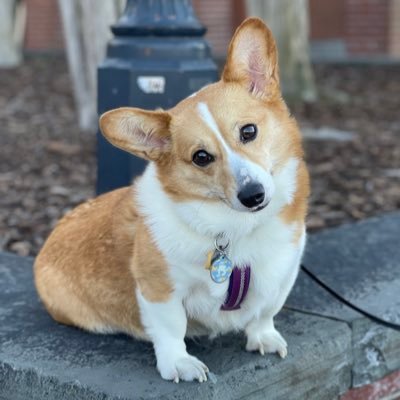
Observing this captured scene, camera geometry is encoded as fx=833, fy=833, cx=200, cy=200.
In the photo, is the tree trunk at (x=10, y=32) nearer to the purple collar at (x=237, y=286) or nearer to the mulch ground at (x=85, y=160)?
the mulch ground at (x=85, y=160)

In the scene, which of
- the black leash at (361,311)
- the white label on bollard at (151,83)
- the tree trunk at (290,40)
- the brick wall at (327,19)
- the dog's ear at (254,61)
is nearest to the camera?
the dog's ear at (254,61)

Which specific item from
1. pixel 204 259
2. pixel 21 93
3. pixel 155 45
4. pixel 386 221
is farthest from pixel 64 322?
pixel 21 93

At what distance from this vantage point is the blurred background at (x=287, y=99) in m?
6.39

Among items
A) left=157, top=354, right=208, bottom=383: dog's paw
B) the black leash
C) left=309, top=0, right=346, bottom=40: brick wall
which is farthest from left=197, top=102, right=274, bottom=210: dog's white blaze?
left=309, top=0, right=346, bottom=40: brick wall

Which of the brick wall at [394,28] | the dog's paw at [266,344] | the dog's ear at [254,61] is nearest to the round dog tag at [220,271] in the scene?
the dog's paw at [266,344]

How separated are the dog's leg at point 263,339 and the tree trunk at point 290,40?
26.6 feet

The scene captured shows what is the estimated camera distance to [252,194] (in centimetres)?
268

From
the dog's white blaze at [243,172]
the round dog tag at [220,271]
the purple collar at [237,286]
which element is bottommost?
the purple collar at [237,286]

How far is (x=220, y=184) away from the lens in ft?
9.23

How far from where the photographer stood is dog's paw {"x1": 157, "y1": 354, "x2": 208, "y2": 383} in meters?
2.95

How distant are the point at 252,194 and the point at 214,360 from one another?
0.80 metres

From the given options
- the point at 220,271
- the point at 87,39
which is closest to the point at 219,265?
the point at 220,271

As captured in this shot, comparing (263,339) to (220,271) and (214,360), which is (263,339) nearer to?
(214,360)

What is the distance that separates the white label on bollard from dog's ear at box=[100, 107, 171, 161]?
1352 mm
